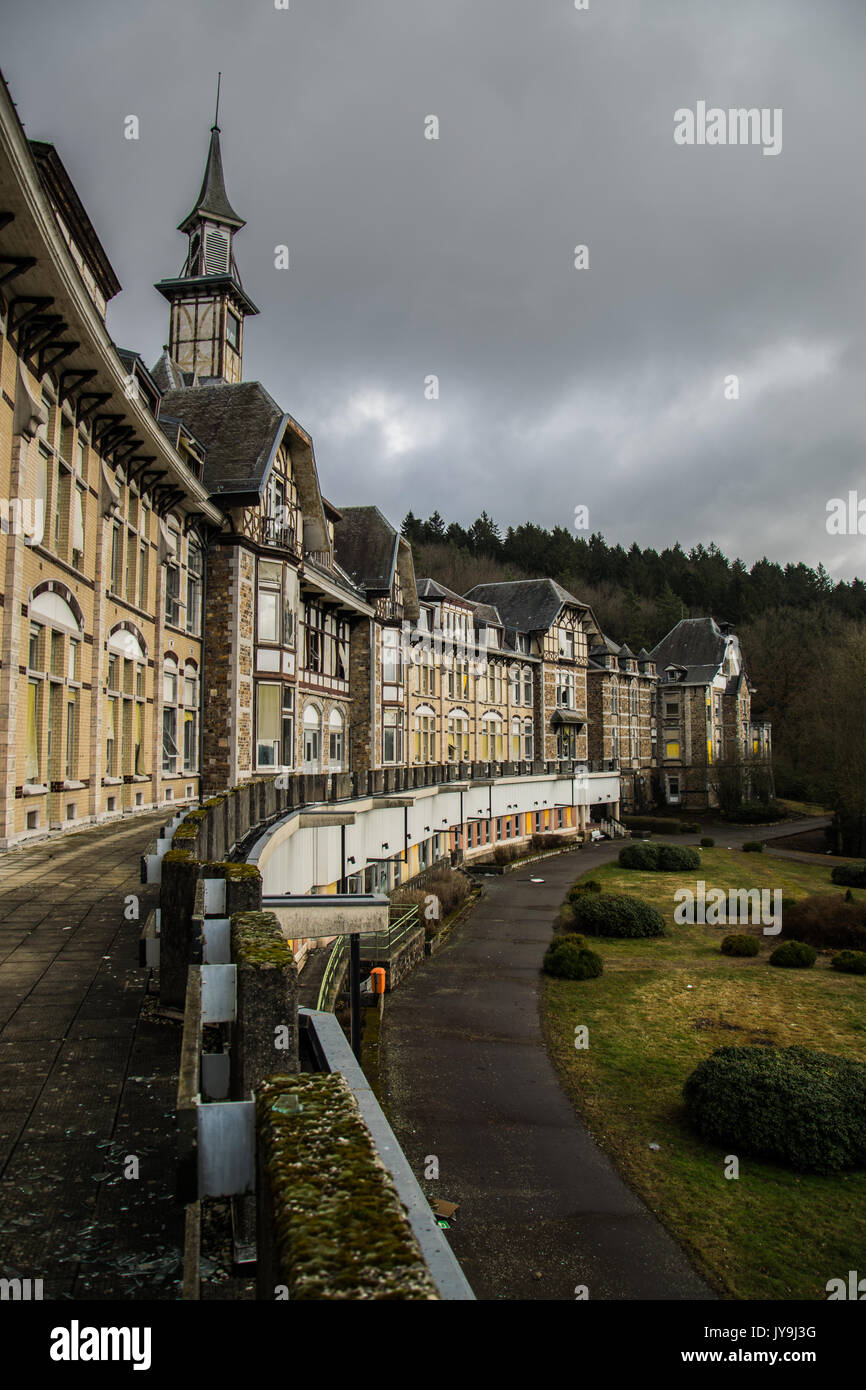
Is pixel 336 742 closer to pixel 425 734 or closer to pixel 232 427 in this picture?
pixel 425 734

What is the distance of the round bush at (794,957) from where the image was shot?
27.9 metres

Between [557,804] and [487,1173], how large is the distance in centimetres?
4187

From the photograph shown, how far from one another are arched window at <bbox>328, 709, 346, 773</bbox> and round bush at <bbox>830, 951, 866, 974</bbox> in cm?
1892

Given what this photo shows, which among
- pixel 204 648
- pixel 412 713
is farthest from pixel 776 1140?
pixel 412 713

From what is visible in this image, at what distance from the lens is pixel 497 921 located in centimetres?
3375

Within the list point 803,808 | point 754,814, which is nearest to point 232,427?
point 754,814

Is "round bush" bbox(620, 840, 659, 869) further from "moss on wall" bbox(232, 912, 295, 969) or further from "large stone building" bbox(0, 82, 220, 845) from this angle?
"moss on wall" bbox(232, 912, 295, 969)

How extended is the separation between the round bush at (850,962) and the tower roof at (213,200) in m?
37.9

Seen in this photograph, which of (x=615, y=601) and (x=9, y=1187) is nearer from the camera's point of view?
(x=9, y=1187)

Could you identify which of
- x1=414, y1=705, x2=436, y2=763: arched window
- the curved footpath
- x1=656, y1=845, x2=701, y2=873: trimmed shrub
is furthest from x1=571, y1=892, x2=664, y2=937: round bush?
x1=414, y1=705, x2=436, y2=763: arched window

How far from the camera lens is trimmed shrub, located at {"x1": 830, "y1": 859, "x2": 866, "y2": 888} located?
4341 cm

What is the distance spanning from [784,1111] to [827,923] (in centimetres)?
1873
